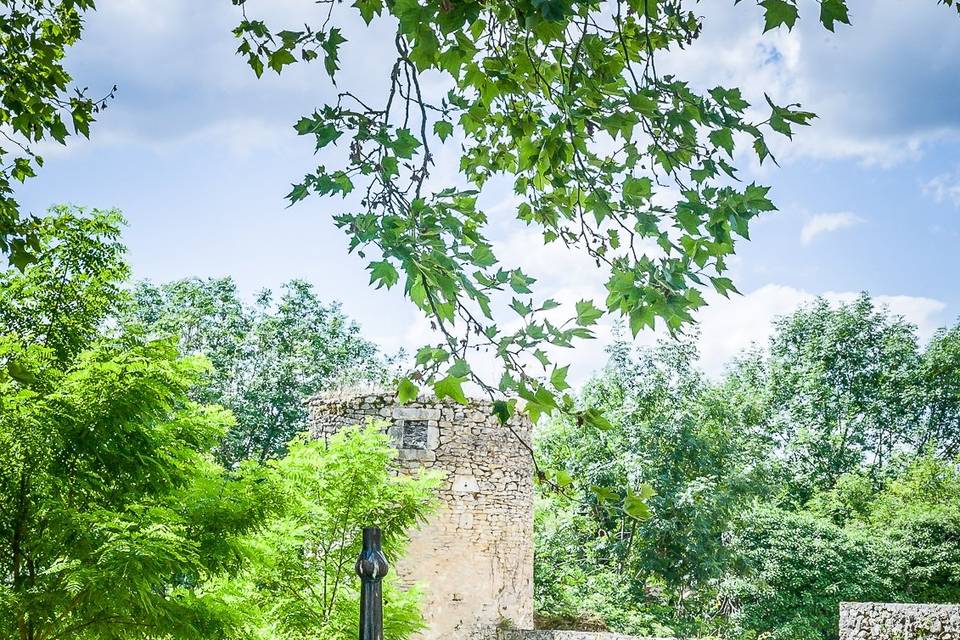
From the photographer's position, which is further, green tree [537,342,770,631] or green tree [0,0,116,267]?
green tree [537,342,770,631]

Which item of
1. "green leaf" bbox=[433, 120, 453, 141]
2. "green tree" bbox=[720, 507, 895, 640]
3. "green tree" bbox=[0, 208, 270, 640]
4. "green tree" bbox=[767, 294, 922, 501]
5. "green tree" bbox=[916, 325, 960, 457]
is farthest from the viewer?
"green tree" bbox=[916, 325, 960, 457]

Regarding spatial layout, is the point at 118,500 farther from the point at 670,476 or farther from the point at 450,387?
the point at 670,476

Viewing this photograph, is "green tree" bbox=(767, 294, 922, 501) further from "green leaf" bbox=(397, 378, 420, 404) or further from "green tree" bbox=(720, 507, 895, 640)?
"green leaf" bbox=(397, 378, 420, 404)

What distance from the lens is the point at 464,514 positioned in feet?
33.4

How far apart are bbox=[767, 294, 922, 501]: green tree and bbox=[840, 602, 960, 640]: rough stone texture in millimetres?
14154

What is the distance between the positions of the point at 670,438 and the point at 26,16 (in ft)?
40.5

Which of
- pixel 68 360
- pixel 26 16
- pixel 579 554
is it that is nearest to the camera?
pixel 26 16

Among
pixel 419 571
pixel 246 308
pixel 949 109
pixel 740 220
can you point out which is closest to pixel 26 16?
pixel 740 220

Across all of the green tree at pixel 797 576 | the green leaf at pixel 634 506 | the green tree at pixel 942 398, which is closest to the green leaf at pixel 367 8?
the green leaf at pixel 634 506

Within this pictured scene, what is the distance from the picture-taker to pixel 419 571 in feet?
32.2

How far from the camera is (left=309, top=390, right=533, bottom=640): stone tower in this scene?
9.86 metres

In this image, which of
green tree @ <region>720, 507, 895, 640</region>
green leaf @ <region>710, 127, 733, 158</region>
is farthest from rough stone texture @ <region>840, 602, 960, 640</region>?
green tree @ <region>720, 507, 895, 640</region>

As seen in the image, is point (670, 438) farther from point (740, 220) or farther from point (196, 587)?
point (740, 220)

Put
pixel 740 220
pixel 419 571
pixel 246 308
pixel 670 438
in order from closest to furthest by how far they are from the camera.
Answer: pixel 740 220, pixel 419 571, pixel 670 438, pixel 246 308
